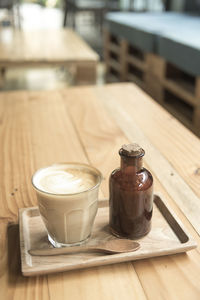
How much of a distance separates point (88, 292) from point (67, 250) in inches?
2.8

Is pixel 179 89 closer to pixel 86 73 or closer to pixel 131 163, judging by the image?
pixel 86 73

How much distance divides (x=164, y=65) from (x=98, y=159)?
1.57 metres

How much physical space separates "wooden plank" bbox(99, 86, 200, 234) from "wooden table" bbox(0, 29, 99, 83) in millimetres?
976

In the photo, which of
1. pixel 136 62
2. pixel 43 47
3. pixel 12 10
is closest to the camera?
pixel 43 47

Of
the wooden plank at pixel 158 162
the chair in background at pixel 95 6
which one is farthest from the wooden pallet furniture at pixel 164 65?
the chair in background at pixel 95 6

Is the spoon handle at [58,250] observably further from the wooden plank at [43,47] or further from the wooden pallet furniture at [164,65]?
the wooden plank at [43,47]

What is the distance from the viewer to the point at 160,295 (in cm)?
49

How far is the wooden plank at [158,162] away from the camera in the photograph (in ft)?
2.23

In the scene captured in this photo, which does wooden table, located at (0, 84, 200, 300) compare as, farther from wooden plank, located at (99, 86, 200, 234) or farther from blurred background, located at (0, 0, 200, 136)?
blurred background, located at (0, 0, 200, 136)

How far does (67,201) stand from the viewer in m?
0.52

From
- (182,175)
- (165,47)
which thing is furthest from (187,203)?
(165,47)

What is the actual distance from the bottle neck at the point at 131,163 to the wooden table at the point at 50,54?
1757 millimetres

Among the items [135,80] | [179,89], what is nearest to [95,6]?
[135,80]

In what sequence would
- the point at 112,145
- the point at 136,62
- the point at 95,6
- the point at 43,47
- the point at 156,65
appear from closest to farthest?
the point at 112,145 → the point at 156,65 → the point at 43,47 → the point at 136,62 → the point at 95,6
